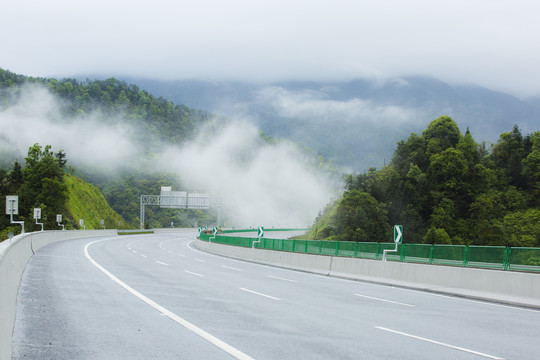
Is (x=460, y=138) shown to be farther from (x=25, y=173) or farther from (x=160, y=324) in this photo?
(x=160, y=324)

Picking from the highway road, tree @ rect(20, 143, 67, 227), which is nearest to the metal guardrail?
the highway road

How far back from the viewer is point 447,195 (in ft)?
310

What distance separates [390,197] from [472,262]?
76.9 meters

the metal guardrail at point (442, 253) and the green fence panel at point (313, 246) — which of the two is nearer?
the metal guardrail at point (442, 253)

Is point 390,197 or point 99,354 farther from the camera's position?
point 390,197

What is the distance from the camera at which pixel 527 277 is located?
16797mm

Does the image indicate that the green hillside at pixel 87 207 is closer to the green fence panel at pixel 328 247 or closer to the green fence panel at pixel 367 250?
the green fence panel at pixel 328 247

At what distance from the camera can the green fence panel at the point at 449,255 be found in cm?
2075

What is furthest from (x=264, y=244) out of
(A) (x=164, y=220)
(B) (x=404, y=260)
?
(A) (x=164, y=220)

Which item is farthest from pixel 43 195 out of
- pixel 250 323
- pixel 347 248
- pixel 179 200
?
pixel 250 323

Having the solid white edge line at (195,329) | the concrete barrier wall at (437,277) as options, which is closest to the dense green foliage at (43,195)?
the concrete barrier wall at (437,277)

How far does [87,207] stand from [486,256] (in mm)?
121909

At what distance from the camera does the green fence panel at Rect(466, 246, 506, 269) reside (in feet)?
61.4

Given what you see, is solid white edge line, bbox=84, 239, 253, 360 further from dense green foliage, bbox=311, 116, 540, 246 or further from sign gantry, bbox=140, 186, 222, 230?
sign gantry, bbox=140, 186, 222, 230
